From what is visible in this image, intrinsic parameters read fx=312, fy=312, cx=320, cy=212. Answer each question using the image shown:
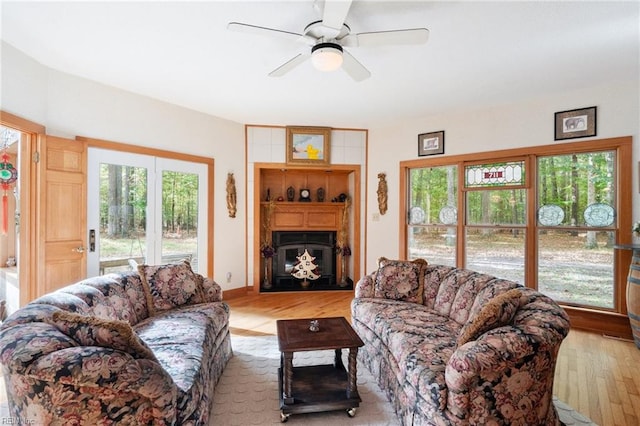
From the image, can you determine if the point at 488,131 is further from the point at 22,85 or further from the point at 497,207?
the point at 22,85

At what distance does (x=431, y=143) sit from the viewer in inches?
181

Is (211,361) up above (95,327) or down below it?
below

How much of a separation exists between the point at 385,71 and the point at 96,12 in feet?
7.75

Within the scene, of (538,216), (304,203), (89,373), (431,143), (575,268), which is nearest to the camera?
(89,373)

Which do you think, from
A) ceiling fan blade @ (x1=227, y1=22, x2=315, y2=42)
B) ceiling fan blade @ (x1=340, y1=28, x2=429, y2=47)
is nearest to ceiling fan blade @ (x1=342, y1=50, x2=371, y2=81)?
ceiling fan blade @ (x1=340, y1=28, x2=429, y2=47)

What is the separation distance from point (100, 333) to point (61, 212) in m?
2.42

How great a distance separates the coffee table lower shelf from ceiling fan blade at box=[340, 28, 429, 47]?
2389 millimetres

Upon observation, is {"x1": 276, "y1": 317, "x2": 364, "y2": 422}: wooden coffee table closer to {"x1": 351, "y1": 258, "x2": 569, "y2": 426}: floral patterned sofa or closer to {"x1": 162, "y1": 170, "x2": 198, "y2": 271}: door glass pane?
{"x1": 351, "y1": 258, "x2": 569, "y2": 426}: floral patterned sofa

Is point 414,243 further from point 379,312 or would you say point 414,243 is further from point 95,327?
point 95,327

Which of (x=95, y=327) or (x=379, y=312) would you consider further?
(x=379, y=312)

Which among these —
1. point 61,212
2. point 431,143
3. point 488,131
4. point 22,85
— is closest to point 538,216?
point 488,131

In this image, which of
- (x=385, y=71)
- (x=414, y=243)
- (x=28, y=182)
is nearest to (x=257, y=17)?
(x=385, y=71)

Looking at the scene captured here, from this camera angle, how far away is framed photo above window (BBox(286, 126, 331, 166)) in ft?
16.3

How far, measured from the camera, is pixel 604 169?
350 cm
